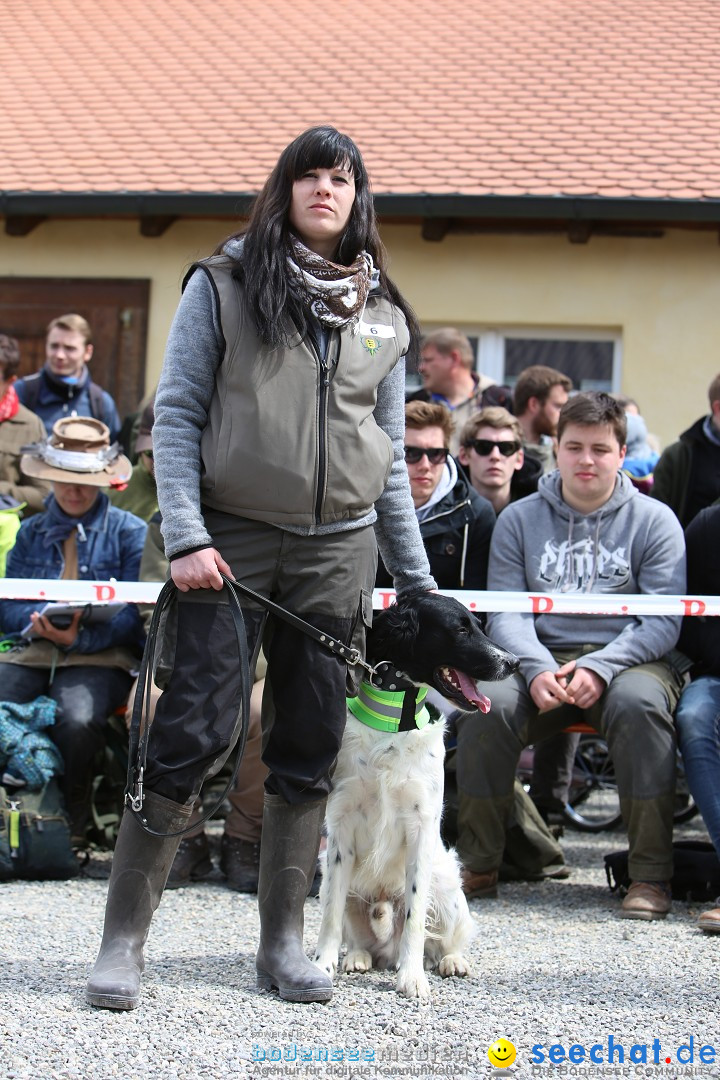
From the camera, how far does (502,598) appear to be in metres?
5.52

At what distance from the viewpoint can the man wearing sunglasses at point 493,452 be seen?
20.8 feet

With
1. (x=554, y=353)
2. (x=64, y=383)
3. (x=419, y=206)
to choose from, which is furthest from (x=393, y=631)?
(x=554, y=353)

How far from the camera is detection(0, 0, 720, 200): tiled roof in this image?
37.8ft

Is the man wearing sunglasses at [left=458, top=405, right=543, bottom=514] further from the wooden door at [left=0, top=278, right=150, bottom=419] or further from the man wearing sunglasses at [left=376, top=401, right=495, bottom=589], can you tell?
the wooden door at [left=0, top=278, right=150, bottom=419]

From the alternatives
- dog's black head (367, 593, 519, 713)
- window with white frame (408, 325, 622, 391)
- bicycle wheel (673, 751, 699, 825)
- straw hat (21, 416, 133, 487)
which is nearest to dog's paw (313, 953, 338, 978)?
dog's black head (367, 593, 519, 713)

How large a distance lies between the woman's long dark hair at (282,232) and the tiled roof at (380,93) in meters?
7.80

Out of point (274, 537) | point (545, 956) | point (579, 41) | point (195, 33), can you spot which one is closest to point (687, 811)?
point (545, 956)

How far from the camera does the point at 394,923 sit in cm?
402

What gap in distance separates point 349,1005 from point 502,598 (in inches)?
91.9

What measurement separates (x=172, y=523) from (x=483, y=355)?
8686 millimetres

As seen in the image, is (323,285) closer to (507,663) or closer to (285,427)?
(285,427)

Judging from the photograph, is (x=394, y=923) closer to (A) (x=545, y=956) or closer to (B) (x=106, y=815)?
(A) (x=545, y=956)

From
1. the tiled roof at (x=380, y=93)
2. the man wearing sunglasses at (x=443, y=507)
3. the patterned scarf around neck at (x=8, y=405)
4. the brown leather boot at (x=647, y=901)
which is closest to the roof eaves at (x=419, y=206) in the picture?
the tiled roof at (x=380, y=93)

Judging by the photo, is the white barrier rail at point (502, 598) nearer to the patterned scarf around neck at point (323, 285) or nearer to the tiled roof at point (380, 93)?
the patterned scarf around neck at point (323, 285)
